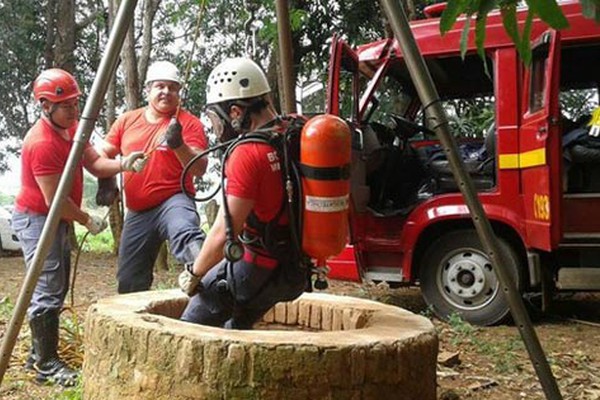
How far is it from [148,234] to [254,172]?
6.01 feet

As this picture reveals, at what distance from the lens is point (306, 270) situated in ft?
9.82

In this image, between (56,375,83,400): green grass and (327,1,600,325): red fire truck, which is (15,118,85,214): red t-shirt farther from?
(327,1,600,325): red fire truck

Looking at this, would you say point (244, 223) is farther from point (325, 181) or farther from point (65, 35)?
point (65, 35)

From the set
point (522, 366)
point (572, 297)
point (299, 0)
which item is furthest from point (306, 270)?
point (299, 0)

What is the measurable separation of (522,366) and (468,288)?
49.8 inches

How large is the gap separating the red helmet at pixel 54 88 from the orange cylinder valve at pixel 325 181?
2.01 meters

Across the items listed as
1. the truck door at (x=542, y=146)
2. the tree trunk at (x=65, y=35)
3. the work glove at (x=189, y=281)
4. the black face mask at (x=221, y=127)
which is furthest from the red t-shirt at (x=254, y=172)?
the tree trunk at (x=65, y=35)

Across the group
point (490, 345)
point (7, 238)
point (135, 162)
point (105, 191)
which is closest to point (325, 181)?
point (135, 162)

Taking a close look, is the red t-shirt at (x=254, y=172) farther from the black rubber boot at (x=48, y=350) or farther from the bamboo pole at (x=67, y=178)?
the black rubber boot at (x=48, y=350)

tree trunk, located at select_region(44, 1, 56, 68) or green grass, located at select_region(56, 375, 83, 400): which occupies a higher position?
tree trunk, located at select_region(44, 1, 56, 68)

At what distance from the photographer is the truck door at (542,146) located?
16.5 ft

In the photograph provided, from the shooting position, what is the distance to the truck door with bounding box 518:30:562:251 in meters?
5.02

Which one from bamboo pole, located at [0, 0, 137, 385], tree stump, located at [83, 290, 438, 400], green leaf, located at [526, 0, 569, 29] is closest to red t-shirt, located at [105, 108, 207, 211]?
bamboo pole, located at [0, 0, 137, 385]

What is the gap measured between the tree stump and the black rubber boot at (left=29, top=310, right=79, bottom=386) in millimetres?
1253
